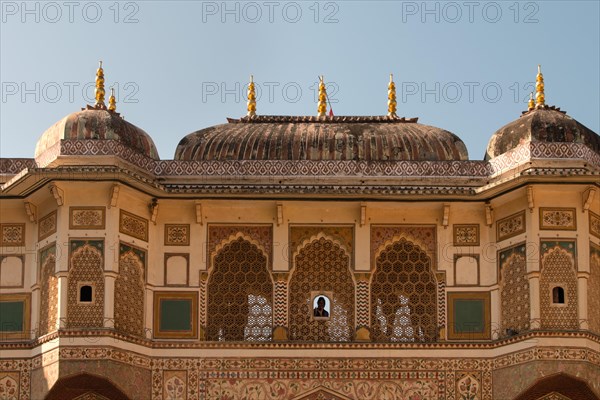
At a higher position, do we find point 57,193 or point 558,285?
point 57,193

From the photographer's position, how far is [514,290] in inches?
893

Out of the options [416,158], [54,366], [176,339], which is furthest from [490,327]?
[54,366]

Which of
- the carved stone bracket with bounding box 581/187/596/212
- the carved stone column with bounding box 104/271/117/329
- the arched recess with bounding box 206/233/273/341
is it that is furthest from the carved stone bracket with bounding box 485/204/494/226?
the carved stone column with bounding box 104/271/117/329

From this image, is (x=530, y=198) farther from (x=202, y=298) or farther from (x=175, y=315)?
(x=175, y=315)

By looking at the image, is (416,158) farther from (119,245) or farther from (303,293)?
(119,245)

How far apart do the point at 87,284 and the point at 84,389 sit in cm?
137

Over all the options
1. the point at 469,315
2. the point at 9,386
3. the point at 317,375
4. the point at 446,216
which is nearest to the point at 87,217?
the point at 9,386

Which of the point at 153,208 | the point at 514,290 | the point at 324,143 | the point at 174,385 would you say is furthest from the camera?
the point at 324,143

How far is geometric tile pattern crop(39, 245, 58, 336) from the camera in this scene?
73.6 ft

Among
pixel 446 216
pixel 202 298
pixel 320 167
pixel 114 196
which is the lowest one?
pixel 202 298

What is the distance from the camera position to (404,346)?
74.6 feet

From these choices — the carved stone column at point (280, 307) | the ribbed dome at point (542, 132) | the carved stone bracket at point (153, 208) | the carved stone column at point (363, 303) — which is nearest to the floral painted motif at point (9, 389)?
the carved stone bracket at point (153, 208)

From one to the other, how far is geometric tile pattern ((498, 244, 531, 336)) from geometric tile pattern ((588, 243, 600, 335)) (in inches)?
34.1

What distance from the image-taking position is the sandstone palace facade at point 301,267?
22.3 m
